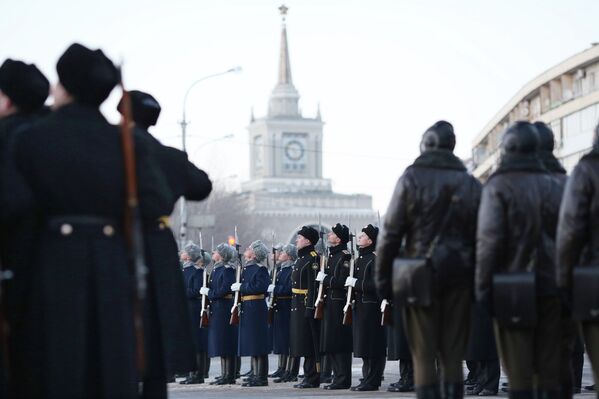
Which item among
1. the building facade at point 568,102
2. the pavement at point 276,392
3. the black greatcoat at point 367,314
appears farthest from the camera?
the building facade at point 568,102

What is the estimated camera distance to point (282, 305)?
2303 centimetres

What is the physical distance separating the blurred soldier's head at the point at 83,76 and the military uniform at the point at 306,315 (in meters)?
11.7

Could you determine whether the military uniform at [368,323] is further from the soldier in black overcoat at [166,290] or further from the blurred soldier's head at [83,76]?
the blurred soldier's head at [83,76]

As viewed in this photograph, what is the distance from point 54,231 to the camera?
896 centimetres

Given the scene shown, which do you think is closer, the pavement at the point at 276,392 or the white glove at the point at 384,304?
the pavement at the point at 276,392

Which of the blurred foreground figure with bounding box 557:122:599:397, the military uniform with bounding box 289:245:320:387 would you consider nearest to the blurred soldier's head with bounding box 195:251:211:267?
the military uniform with bounding box 289:245:320:387

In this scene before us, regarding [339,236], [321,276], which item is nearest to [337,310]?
[321,276]

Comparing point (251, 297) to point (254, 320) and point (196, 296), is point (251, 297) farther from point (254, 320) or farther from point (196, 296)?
point (196, 296)

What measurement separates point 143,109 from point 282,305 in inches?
455

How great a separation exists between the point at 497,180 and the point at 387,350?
969cm

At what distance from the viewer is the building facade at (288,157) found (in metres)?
162

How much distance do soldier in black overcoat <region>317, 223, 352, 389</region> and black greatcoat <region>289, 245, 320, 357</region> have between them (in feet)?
1.31

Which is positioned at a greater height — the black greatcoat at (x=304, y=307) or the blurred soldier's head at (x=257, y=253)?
the blurred soldier's head at (x=257, y=253)

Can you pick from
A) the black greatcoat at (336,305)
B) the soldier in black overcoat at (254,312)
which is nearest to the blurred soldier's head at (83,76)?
the black greatcoat at (336,305)
